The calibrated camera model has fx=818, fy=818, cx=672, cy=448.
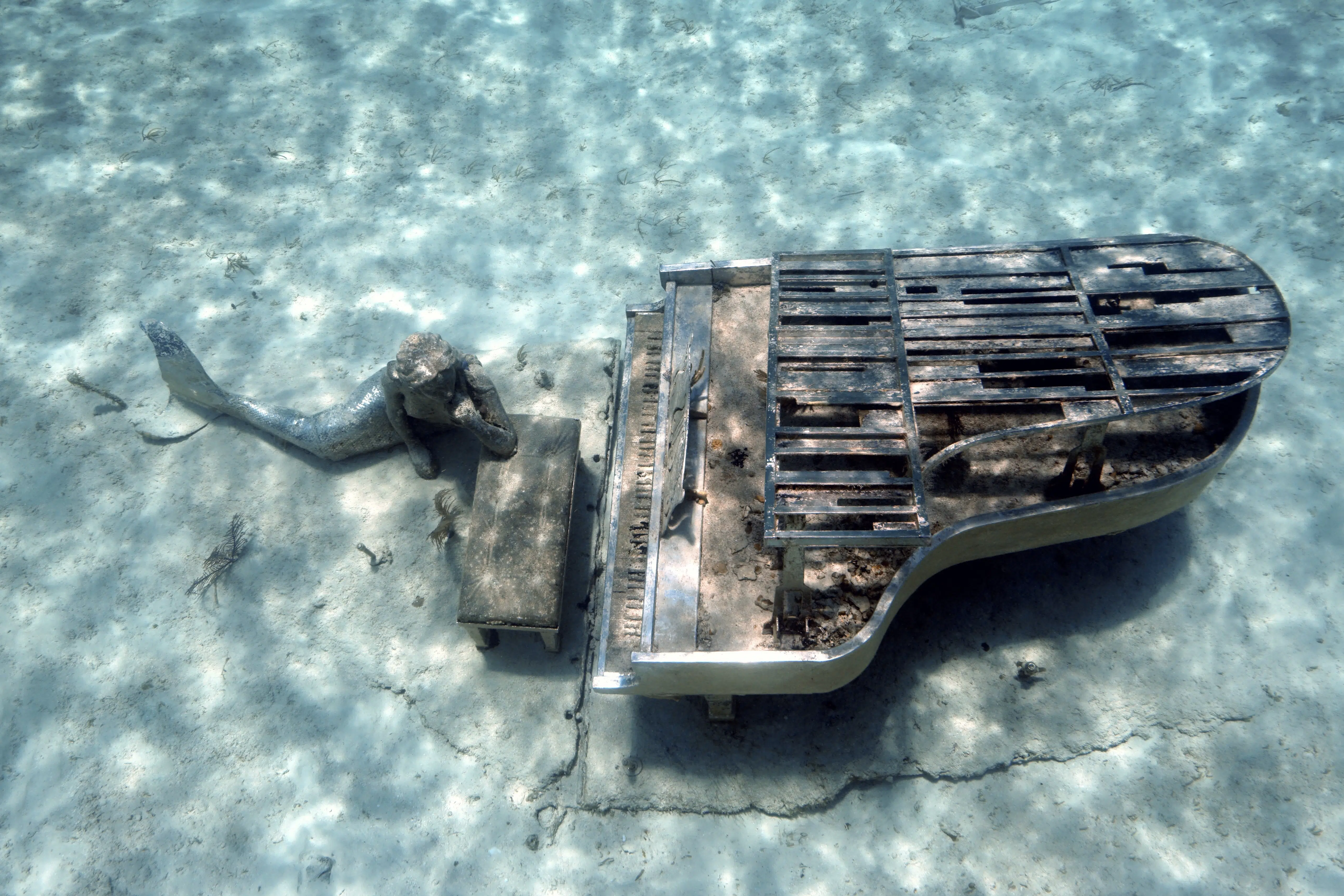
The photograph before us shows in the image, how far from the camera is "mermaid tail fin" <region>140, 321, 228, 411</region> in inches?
343

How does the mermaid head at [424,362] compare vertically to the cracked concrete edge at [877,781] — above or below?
above

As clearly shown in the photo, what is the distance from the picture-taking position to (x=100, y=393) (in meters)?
9.49

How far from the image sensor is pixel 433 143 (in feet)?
38.1

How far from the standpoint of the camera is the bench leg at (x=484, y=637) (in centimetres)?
742

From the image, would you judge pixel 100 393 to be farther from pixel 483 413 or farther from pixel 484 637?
pixel 484 637

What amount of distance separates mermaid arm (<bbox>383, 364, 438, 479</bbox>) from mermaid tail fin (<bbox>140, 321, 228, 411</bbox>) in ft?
7.29

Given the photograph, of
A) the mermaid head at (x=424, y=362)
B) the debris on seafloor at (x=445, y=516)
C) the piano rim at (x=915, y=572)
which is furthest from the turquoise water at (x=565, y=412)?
the mermaid head at (x=424, y=362)

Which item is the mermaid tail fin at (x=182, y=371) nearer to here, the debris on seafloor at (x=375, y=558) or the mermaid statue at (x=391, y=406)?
the mermaid statue at (x=391, y=406)

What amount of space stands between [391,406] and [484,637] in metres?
2.39

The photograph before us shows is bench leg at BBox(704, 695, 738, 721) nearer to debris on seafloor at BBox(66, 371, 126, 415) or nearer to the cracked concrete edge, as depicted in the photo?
the cracked concrete edge

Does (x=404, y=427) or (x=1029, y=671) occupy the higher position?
(x=404, y=427)

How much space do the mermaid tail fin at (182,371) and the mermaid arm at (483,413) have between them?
324 cm

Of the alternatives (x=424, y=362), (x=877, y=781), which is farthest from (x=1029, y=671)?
(x=424, y=362)

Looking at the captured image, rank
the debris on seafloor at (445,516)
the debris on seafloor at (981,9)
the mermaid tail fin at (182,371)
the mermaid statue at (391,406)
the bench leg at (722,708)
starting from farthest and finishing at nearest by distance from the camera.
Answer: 1. the debris on seafloor at (981,9)
2. the mermaid tail fin at (182,371)
3. the debris on seafloor at (445,516)
4. the mermaid statue at (391,406)
5. the bench leg at (722,708)
